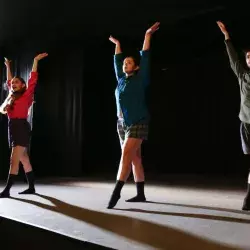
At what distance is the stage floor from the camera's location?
123 cm

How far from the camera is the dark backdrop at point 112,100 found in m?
3.82

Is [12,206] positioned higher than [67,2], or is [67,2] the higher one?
[67,2]

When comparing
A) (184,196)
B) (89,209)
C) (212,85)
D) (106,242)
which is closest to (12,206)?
(89,209)

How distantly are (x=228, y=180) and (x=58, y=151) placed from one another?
6.09 feet

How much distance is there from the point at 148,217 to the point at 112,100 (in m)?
2.83

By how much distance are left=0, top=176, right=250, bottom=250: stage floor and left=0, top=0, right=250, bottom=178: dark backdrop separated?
4.49 feet

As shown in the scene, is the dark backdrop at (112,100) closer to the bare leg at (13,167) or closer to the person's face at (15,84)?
the person's face at (15,84)

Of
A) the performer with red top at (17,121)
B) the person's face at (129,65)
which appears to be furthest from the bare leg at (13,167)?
the person's face at (129,65)

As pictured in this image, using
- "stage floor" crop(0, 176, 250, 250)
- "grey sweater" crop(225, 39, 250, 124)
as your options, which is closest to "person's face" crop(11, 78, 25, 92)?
"stage floor" crop(0, 176, 250, 250)

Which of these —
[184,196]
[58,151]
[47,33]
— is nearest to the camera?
[184,196]

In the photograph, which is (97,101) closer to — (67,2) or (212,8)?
(67,2)

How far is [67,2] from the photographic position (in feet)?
10.6

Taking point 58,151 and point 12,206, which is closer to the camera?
point 12,206

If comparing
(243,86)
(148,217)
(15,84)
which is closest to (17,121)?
(15,84)
